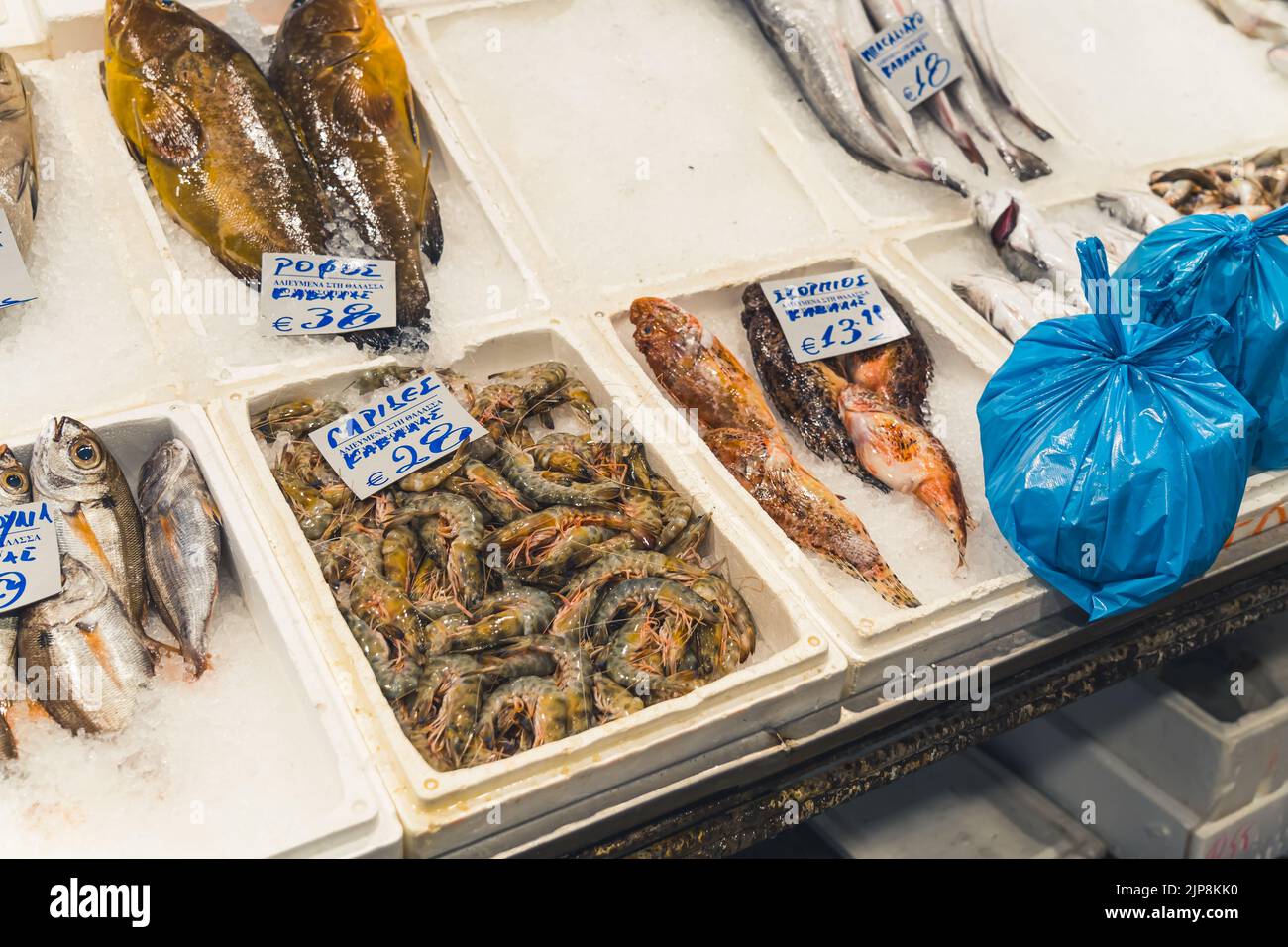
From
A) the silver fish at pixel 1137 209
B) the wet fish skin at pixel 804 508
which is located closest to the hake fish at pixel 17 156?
the wet fish skin at pixel 804 508

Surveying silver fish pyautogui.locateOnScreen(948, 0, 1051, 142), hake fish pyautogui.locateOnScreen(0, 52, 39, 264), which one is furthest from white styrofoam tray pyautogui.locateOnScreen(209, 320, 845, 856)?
silver fish pyautogui.locateOnScreen(948, 0, 1051, 142)

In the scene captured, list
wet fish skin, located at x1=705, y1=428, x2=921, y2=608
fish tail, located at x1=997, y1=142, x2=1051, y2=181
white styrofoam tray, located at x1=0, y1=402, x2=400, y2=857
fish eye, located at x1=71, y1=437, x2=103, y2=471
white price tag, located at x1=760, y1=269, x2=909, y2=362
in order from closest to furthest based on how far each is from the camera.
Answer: white styrofoam tray, located at x1=0, y1=402, x2=400, y2=857, fish eye, located at x1=71, y1=437, x2=103, y2=471, wet fish skin, located at x1=705, y1=428, x2=921, y2=608, white price tag, located at x1=760, y1=269, x2=909, y2=362, fish tail, located at x1=997, y1=142, x2=1051, y2=181

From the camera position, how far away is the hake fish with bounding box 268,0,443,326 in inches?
110

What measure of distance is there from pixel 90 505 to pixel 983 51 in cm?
295

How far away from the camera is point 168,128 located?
9.11ft

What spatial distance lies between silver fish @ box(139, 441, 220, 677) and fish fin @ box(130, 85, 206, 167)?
33.3 inches

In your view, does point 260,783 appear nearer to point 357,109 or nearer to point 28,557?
point 28,557

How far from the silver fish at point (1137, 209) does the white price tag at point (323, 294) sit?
7.18 ft

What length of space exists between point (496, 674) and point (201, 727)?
530mm

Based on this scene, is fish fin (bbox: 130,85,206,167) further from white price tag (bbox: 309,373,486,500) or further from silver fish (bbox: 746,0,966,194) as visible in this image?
silver fish (bbox: 746,0,966,194)

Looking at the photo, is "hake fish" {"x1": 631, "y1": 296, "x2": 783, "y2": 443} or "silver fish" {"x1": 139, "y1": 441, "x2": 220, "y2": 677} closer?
"silver fish" {"x1": 139, "y1": 441, "x2": 220, "y2": 677}
